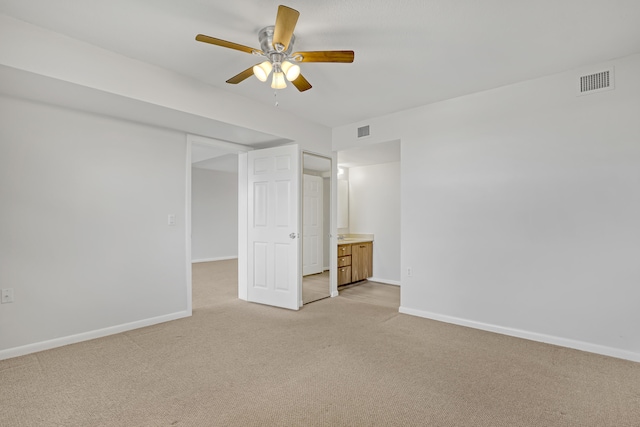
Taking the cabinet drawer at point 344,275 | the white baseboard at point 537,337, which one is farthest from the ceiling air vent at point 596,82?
the cabinet drawer at point 344,275

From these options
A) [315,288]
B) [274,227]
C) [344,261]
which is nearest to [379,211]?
[344,261]

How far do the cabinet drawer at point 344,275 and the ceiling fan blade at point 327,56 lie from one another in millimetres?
3673

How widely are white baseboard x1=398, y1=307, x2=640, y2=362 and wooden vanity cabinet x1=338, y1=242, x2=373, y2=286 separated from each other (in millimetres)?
1604

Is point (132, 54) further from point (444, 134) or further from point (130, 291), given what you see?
point (444, 134)

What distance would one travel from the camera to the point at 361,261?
582cm

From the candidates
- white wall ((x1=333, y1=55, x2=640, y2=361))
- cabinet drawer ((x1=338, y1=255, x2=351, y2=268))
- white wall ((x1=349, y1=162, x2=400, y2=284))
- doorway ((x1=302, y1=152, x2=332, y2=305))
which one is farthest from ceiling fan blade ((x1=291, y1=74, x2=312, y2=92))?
white wall ((x1=349, y1=162, x2=400, y2=284))

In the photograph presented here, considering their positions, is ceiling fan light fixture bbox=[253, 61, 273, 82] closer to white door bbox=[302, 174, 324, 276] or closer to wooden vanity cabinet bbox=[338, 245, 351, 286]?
white door bbox=[302, 174, 324, 276]

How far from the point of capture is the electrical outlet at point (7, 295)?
8.64 feet

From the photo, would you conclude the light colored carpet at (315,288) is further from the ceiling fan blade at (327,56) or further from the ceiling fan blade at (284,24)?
the ceiling fan blade at (284,24)

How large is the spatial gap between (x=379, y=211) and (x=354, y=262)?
1.13 m

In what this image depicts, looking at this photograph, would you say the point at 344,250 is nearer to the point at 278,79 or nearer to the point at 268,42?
the point at 278,79

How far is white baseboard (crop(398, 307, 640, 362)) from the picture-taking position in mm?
2682

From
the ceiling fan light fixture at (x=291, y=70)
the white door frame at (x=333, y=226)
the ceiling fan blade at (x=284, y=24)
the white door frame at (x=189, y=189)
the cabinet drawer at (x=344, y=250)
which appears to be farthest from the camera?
the cabinet drawer at (x=344, y=250)

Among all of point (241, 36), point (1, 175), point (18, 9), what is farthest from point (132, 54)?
point (1, 175)
